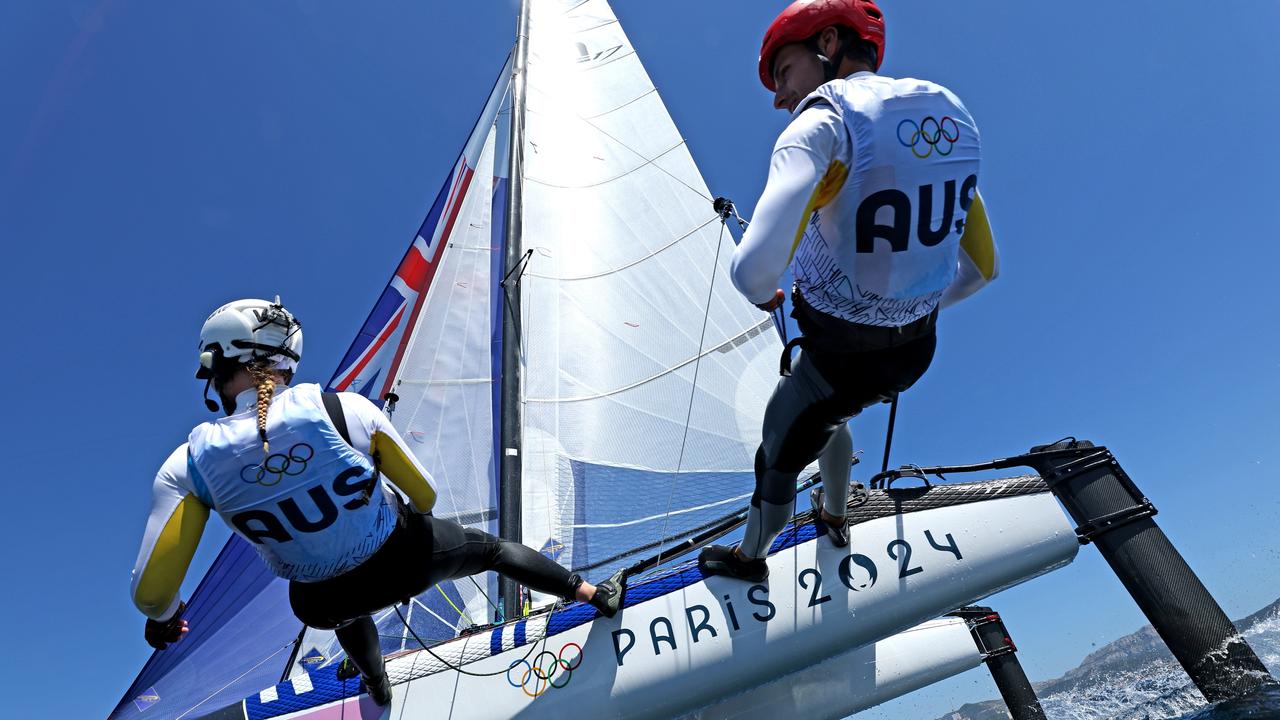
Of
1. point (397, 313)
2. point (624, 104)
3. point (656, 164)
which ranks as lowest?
point (397, 313)

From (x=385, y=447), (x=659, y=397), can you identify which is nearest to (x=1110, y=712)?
(x=385, y=447)

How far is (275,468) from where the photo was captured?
1.72 metres

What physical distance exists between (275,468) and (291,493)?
81 mm

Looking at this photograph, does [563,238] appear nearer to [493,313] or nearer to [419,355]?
[493,313]

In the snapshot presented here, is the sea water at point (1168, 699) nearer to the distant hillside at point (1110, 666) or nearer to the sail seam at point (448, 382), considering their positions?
the distant hillside at point (1110, 666)

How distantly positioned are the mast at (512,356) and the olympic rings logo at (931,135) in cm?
292

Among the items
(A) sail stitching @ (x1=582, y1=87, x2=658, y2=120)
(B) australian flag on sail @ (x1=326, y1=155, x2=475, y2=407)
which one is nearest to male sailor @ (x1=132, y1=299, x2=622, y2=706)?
(B) australian flag on sail @ (x1=326, y1=155, x2=475, y2=407)

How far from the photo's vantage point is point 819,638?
7.95 feet

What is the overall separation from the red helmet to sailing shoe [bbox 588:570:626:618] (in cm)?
203

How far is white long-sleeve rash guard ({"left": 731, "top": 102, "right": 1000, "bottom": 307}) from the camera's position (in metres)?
1.30

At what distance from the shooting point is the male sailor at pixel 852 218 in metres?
1.35

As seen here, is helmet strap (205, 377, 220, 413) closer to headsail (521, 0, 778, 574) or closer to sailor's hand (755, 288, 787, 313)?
sailor's hand (755, 288, 787, 313)

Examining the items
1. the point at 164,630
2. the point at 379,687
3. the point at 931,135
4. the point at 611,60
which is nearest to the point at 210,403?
the point at 164,630

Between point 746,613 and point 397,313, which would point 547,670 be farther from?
point 397,313
